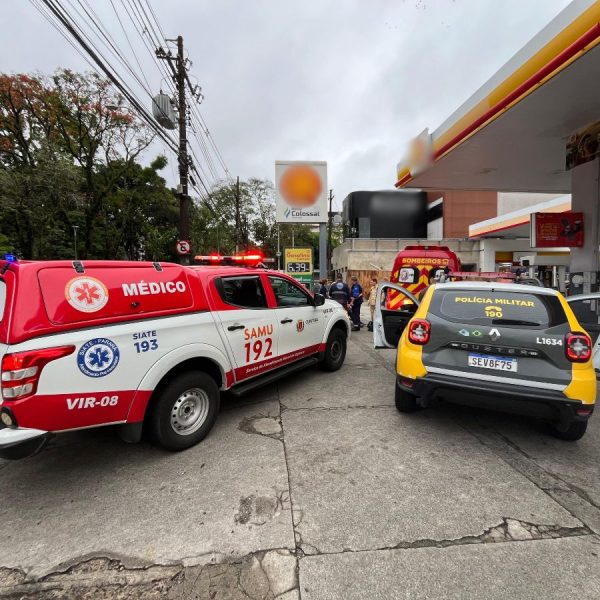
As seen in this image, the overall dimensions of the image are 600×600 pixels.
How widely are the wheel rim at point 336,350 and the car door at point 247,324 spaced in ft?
5.24

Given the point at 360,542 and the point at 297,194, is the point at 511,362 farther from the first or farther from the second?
the point at 297,194

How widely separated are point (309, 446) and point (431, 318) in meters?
1.76

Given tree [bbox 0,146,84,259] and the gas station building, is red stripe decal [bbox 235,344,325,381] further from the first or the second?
tree [bbox 0,146,84,259]

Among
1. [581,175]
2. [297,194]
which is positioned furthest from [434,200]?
[581,175]

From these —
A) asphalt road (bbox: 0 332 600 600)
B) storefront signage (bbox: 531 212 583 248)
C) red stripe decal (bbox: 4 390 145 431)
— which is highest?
storefront signage (bbox: 531 212 583 248)

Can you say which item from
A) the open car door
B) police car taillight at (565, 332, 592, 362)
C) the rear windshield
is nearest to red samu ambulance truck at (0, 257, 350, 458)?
the open car door

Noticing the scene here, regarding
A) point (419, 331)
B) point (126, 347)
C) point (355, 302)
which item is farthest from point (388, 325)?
point (355, 302)

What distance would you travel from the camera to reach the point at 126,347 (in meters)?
2.78

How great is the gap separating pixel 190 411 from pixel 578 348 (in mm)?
3574

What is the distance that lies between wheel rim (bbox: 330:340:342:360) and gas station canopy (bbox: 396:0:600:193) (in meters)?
4.57

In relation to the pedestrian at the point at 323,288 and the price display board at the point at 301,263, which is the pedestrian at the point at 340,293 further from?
the price display board at the point at 301,263

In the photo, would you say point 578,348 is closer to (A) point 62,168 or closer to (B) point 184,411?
(B) point 184,411

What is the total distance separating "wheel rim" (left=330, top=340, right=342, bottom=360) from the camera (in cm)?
582

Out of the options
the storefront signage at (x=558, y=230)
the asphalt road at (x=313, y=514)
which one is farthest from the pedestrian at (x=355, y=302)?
the asphalt road at (x=313, y=514)
